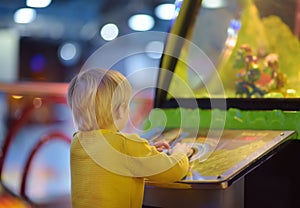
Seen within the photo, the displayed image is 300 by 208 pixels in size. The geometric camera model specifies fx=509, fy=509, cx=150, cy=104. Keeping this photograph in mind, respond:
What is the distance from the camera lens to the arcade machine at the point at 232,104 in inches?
63.7

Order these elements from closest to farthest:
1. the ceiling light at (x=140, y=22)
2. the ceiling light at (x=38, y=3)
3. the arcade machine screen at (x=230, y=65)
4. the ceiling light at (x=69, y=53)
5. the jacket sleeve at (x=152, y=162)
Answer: the jacket sleeve at (x=152, y=162) → the arcade machine screen at (x=230, y=65) → the ceiling light at (x=69, y=53) → the ceiling light at (x=38, y=3) → the ceiling light at (x=140, y=22)

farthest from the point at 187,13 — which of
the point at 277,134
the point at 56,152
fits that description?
the point at 56,152

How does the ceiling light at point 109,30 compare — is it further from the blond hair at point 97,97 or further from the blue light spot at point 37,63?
the blond hair at point 97,97

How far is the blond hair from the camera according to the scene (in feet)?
4.57

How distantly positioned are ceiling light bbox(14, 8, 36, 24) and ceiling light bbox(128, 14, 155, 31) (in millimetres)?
1125

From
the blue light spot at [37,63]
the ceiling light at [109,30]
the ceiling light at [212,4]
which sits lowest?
the blue light spot at [37,63]

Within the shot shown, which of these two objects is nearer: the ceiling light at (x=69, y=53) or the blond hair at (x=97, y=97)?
the blond hair at (x=97, y=97)

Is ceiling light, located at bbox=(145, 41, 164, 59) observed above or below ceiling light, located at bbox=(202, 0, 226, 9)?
below

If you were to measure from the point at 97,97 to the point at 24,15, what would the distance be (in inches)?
153

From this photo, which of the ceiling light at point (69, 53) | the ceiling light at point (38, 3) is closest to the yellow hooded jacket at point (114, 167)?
the ceiling light at point (69, 53)

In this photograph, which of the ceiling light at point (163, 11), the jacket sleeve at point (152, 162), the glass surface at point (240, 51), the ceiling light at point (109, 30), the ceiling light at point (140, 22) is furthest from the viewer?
the ceiling light at point (109, 30)

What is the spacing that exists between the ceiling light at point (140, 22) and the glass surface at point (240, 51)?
306 centimetres

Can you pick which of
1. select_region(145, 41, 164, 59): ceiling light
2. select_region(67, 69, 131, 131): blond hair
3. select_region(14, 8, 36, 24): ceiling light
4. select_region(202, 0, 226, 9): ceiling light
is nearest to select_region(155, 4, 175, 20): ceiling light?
select_region(145, 41, 164, 59): ceiling light

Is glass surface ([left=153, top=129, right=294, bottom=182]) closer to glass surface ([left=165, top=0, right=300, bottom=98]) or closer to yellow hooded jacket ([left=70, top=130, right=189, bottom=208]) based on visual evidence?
yellow hooded jacket ([left=70, top=130, right=189, bottom=208])
